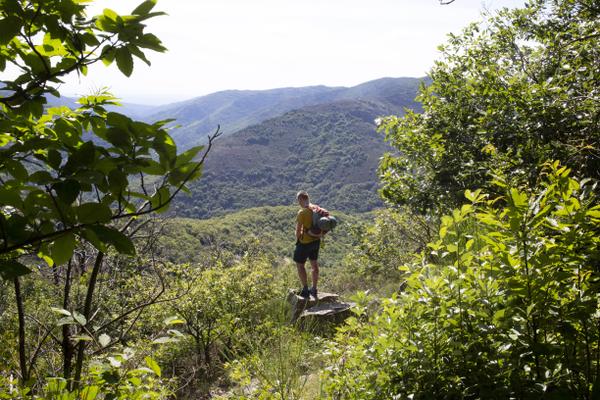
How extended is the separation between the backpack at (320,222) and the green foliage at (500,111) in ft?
3.72

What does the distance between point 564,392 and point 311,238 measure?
625cm

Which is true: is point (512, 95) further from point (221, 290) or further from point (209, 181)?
point (209, 181)

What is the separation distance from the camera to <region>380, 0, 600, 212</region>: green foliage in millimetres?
4723

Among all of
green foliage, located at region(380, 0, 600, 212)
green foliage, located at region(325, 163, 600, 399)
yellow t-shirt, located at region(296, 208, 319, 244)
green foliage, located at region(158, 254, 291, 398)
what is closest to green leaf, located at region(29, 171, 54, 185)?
green foliage, located at region(325, 163, 600, 399)

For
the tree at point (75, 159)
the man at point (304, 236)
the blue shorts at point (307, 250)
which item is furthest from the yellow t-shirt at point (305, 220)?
the tree at point (75, 159)

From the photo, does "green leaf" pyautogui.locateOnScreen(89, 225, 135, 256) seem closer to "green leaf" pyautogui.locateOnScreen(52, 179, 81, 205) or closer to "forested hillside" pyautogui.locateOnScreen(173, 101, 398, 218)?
"green leaf" pyautogui.locateOnScreen(52, 179, 81, 205)

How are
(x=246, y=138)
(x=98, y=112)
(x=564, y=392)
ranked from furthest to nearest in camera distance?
(x=246, y=138), (x=564, y=392), (x=98, y=112)

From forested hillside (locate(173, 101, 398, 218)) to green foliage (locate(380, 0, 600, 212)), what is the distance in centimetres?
11904

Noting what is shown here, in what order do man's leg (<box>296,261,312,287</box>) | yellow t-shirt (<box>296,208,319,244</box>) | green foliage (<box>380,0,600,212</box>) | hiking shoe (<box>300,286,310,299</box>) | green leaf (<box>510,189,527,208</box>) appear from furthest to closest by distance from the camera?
hiking shoe (<box>300,286,310,299</box>)
man's leg (<box>296,261,312,287</box>)
yellow t-shirt (<box>296,208,319,244</box>)
green foliage (<box>380,0,600,212</box>)
green leaf (<box>510,189,527,208</box>)

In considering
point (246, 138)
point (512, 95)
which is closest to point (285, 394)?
point (512, 95)

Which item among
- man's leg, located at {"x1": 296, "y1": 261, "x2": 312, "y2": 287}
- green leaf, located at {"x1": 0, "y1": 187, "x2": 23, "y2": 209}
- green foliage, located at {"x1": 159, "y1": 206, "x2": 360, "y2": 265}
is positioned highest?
green leaf, located at {"x1": 0, "y1": 187, "x2": 23, "y2": 209}

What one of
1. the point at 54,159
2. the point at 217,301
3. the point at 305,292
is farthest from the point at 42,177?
the point at 305,292

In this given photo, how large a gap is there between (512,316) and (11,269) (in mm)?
1787

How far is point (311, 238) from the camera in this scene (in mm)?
7777
